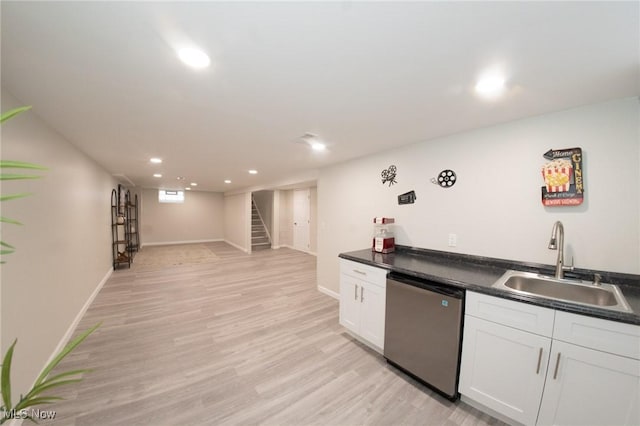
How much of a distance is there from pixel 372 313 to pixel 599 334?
4.93ft

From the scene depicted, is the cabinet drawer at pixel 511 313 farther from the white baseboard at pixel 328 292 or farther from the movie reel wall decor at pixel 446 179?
the white baseboard at pixel 328 292

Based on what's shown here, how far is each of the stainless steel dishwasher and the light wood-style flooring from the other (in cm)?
17

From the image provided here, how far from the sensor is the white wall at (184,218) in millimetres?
8271

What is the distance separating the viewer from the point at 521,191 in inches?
77.1

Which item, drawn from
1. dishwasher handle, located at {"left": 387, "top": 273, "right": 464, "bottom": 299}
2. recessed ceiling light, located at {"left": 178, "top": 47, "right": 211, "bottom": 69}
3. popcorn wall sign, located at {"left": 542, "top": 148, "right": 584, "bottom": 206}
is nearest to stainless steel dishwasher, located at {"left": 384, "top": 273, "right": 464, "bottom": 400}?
dishwasher handle, located at {"left": 387, "top": 273, "right": 464, "bottom": 299}

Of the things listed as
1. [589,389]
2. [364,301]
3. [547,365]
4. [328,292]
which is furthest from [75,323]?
[589,389]

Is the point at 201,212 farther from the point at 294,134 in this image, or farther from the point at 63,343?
the point at 294,134

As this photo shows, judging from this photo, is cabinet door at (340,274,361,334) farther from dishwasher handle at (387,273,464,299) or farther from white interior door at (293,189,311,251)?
white interior door at (293,189,311,251)

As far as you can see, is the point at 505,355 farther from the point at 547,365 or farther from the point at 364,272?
the point at 364,272

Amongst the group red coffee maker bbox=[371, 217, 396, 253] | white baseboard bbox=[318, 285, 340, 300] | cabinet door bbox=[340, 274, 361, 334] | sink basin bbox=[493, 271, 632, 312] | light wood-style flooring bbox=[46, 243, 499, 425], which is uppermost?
red coffee maker bbox=[371, 217, 396, 253]

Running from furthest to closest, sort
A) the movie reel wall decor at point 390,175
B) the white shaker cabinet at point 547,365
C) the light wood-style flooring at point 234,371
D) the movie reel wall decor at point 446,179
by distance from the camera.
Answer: the movie reel wall decor at point 390,175, the movie reel wall decor at point 446,179, the light wood-style flooring at point 234,371, the white shaker cabinet at point 547,365

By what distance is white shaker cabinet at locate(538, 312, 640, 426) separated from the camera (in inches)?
47.9

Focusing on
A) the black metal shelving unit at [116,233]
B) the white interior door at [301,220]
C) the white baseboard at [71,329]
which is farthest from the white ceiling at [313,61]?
the white interior door at [301,220]

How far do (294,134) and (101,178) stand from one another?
13.5 feet
